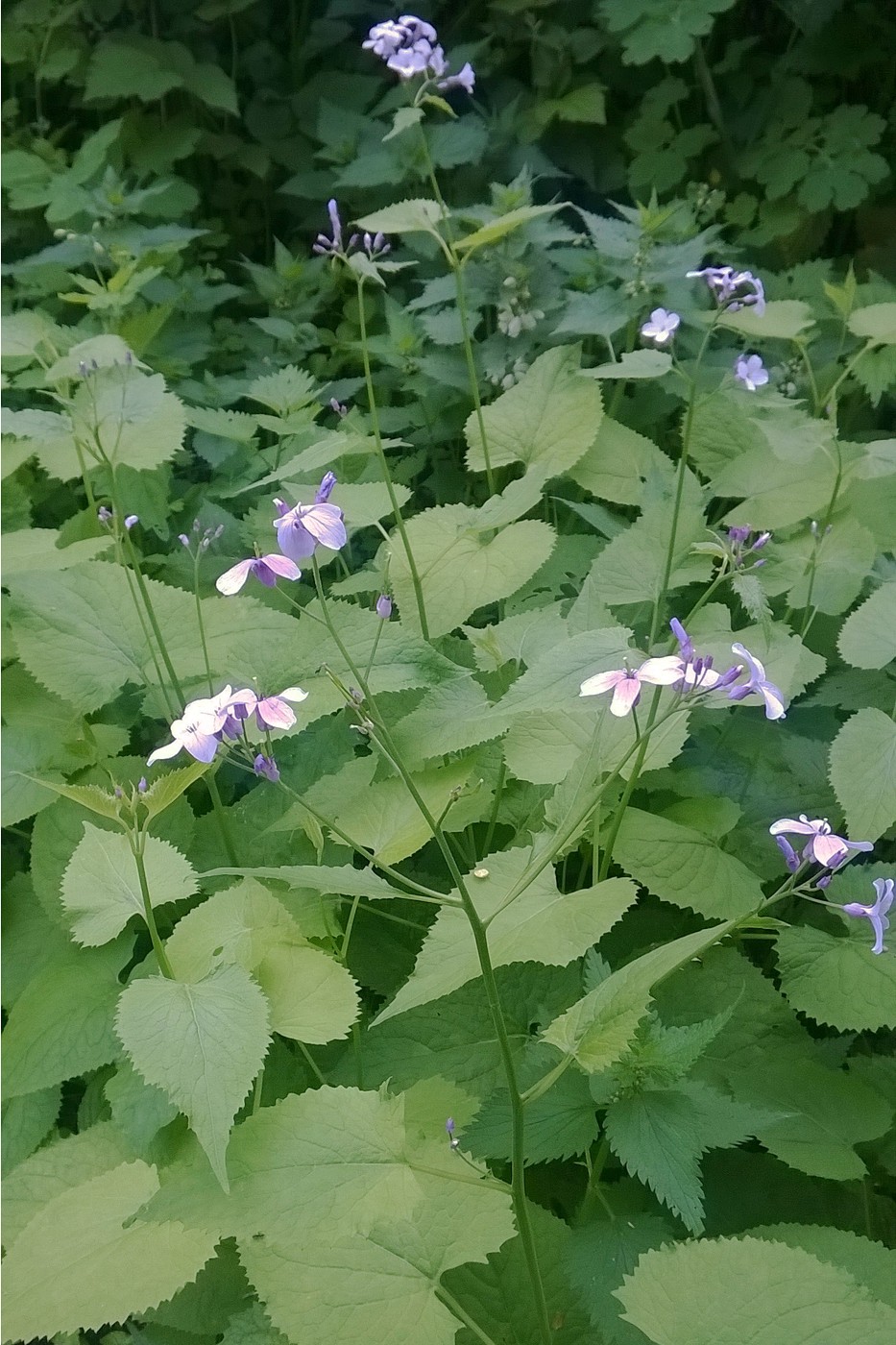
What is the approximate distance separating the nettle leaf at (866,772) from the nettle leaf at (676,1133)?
1.10 feet

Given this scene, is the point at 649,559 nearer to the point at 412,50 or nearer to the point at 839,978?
the point at 839,978

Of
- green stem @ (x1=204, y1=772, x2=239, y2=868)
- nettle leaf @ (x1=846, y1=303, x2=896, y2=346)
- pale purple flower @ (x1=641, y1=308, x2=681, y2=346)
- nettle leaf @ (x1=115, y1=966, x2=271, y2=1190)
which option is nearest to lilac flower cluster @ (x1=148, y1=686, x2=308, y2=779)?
nettle leaf @ (x1=115, y1=966, x2=271, y2=1190)

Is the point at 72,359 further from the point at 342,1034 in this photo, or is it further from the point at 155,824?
the point at 342,1034

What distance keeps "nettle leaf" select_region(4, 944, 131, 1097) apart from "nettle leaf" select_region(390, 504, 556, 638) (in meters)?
0.60

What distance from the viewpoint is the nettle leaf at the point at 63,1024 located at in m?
1.18

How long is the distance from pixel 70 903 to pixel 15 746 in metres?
0.45

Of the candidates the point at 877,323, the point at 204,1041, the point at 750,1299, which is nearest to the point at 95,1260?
the point at 204,1041

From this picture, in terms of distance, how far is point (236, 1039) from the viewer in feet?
2.82

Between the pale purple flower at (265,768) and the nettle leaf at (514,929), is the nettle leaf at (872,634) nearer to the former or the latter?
the nettle leaf at (514,929)

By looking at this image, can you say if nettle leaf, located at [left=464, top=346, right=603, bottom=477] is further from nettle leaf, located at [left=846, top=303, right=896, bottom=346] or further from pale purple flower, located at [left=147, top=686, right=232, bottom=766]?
pale purple flower, located at [left=147, top=686, right=232, bottom=766]

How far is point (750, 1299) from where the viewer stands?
75cm

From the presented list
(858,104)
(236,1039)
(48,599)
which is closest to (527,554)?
(48,599)

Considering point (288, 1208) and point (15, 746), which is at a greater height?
point (288, 1208)

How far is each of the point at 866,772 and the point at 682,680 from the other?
20.0 inches
